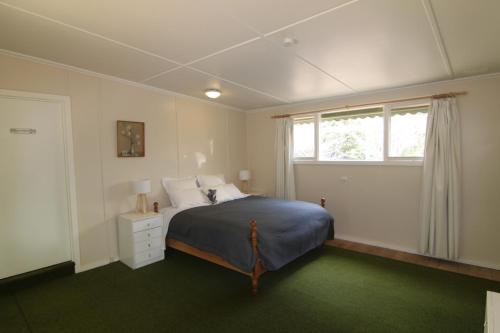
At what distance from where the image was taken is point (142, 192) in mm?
3514

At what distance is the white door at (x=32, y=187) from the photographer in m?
2.73

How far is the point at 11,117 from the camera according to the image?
273cm

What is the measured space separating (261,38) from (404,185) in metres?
3.07

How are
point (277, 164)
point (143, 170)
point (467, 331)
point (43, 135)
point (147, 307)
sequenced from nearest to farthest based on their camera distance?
point (467, 331)
point (147, 307)
point (43, 135)
point (143, 170)
point (277, 164)

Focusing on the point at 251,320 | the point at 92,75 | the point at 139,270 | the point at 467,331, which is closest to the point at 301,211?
the point at 251,320

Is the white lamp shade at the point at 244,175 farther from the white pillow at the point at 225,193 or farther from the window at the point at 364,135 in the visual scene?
the window at the point at 364,135

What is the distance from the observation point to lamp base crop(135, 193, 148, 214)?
3.61m

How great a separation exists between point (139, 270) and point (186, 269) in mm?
583

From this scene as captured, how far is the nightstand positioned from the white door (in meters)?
0.61

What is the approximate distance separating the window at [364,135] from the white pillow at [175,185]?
83.4 inches

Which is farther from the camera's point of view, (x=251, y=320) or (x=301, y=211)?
(x=301, y=211)

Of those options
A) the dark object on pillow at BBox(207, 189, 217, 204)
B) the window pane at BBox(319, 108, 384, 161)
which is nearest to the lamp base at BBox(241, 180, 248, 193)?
the dark object on pillow at BBox(207, 189, 217, 204)

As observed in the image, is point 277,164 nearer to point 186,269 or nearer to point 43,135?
point 186,269

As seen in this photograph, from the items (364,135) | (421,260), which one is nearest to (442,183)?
(421,260)
